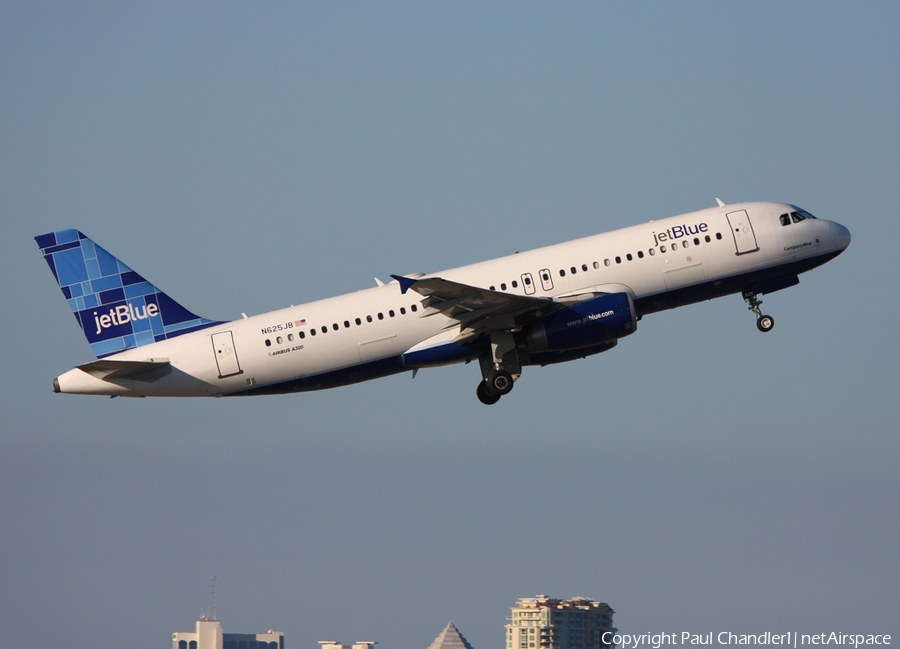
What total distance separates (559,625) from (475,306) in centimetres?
4308

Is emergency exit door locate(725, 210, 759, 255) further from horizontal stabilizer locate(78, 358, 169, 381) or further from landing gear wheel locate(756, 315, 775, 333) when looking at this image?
horizontal stabilizer locate(78, 358, 169, 381)

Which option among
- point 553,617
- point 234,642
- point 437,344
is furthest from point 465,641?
point 437,344

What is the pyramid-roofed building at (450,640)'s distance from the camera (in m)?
81.5

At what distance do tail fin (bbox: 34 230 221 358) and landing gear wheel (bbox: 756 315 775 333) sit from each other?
74.4ft

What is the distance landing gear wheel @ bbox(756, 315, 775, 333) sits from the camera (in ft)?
160

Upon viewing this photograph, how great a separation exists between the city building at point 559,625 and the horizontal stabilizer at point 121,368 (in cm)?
4326

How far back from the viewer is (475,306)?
147 ft

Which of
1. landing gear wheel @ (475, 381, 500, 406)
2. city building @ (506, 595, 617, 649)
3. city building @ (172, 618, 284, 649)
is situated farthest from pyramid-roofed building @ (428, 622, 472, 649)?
landing gear wheel @ (475, 381, 500, 406)

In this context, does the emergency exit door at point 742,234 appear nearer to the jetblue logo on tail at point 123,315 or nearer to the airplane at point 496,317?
the airplane at point 496,317

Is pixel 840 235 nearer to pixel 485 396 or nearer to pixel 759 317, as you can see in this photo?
pixel 759 317

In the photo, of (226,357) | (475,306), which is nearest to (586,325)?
(475,306)

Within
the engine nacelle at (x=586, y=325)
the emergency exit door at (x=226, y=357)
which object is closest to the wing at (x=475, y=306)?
the engine nacelle at (x=586, y=325)

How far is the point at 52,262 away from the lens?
4966 centimetres

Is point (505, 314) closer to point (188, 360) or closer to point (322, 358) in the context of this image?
point (322, 358)
